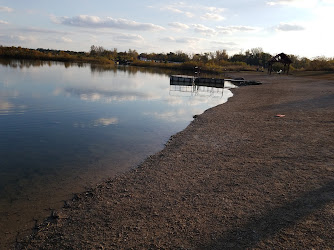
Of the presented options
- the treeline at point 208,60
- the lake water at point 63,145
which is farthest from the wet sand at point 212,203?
the treeline at point 208,60

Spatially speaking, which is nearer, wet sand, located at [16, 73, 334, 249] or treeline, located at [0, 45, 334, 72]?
wet sand, located at [16, 73, 334, 249]

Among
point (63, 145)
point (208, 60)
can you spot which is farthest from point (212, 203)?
point (208, 60)

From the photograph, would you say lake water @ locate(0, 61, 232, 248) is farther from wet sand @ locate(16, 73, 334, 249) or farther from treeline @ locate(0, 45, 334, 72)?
treeline @ locate(0, 45, 334, 72)

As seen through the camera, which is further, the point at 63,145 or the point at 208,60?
the point at 208,60

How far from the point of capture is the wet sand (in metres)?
4.33

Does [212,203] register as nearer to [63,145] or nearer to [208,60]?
[63,145]

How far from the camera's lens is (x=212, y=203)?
5465 mm

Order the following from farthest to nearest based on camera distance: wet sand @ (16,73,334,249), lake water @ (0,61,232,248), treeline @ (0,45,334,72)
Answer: treeline @ (0,45,334,72) → lake water @ (0,61,232,248) → wet sand @ (16,73,334,249)

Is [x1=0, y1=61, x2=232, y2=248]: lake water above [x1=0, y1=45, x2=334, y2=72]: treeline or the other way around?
the other way around

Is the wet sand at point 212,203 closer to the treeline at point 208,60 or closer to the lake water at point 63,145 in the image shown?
the lake water at point 63,145

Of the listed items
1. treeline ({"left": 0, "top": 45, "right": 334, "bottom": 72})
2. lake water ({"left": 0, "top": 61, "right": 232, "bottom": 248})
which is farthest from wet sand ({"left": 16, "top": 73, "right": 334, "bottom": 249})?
treeline ({"left": 0, "top": 45, "right": 334, "bottom": 72})

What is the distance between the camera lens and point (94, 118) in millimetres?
14531

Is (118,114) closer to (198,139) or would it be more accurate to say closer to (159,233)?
(198,139)

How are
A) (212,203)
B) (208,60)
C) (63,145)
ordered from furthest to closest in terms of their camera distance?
(208,60)
(63,145)
(212,203)
